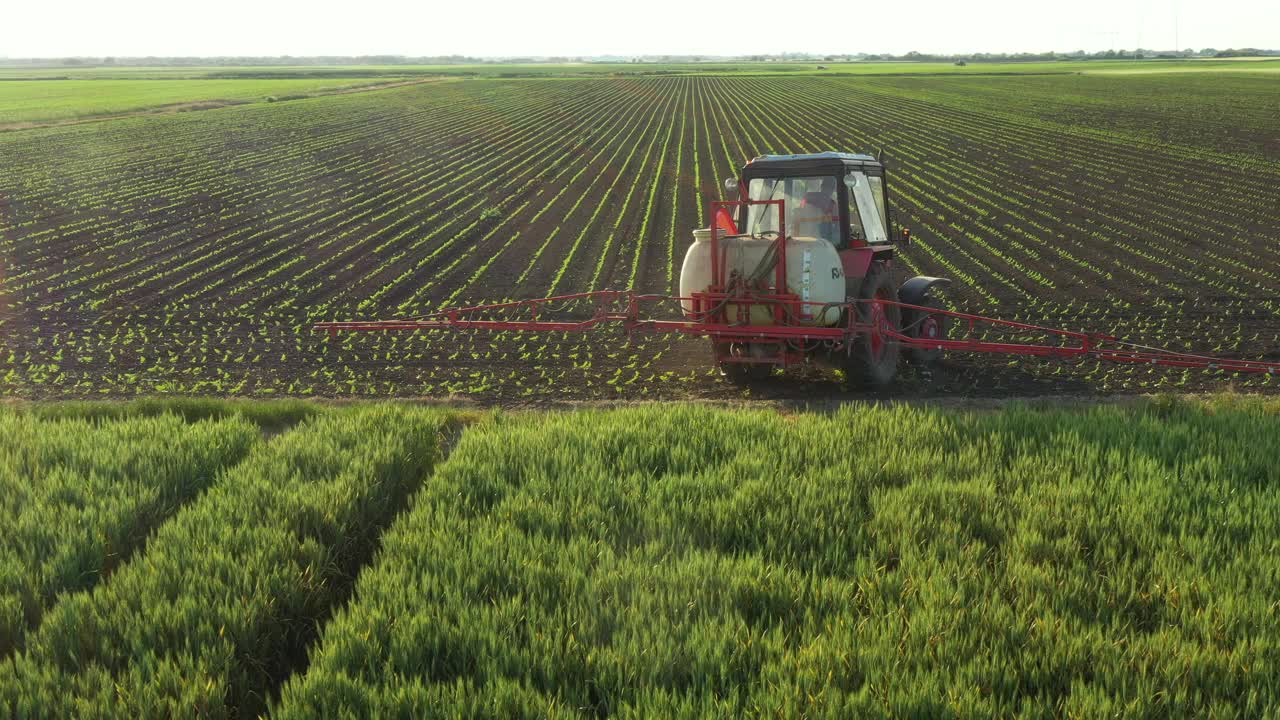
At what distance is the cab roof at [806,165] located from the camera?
9.59 metres

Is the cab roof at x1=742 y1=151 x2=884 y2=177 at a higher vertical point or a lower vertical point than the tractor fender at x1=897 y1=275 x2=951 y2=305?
higher

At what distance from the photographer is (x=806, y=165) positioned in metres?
9.73

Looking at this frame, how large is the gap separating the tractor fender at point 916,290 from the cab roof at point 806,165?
1807 mm

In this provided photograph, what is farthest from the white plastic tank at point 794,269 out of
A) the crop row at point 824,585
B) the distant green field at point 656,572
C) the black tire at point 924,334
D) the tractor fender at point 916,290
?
the crop row at point 824,585

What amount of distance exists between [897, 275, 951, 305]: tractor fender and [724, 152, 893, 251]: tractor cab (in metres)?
1.13

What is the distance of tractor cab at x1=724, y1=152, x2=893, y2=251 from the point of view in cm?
967

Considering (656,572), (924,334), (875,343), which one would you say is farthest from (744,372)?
(656,572)

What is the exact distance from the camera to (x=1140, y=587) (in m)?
4.10

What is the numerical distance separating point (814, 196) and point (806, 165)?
0.35 metres

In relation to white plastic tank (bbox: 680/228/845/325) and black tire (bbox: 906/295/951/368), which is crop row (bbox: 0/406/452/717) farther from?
black tire (bbox: 906/295/951/368)

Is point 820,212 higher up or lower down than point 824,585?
higher up

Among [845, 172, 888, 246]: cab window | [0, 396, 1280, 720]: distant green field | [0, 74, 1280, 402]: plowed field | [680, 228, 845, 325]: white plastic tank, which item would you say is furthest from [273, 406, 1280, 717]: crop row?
[0, 74, 1280, 402]: plowed field

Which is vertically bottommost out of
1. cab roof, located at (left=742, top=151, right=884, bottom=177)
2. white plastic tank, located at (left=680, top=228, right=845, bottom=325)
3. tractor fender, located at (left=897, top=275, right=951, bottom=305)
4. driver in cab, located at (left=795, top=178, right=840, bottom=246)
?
tractor fender, located at (left=897, top=275, right=951, bottom=305)

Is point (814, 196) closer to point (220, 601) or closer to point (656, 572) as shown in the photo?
point (656, 572)
